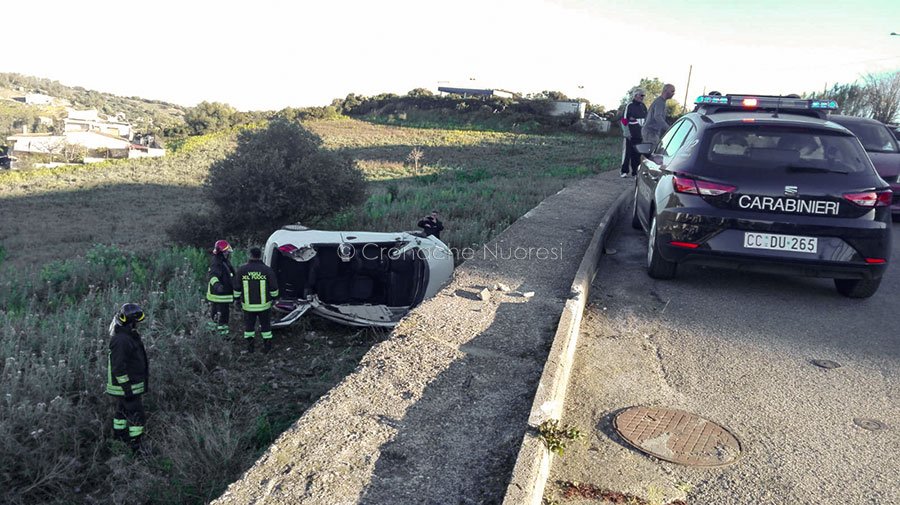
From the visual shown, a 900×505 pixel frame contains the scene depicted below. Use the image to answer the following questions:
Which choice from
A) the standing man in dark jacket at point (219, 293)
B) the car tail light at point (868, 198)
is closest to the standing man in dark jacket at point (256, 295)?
the standing man in dark jacket at point (219, 293)

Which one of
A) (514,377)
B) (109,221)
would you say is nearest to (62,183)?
(109,221)

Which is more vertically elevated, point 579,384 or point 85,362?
point 579,384

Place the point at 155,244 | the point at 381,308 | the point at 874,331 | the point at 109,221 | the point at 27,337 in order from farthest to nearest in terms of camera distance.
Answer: the point at 109,221, the point at 155,244, the point at 381,308, the point at 27,337, the point at 874,331

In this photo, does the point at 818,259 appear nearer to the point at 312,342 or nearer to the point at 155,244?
the point at 312,342

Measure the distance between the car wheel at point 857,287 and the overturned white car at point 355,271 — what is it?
3897mm

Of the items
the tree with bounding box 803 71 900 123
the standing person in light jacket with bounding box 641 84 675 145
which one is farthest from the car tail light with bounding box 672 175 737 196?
the tree with bounding box 803 71 900 123

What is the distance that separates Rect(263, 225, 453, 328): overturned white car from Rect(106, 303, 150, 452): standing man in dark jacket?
224cm

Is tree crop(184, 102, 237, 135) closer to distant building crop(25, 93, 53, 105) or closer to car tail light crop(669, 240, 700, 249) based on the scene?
car tail light crop(669, 240, 700, 249)

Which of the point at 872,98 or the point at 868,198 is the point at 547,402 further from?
the point at 872,98

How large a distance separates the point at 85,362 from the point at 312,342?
2.04m

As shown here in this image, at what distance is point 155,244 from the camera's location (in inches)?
613

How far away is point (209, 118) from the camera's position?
7444cm

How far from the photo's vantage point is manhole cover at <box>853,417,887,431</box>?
347 cm

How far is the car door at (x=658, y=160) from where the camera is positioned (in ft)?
20.4
